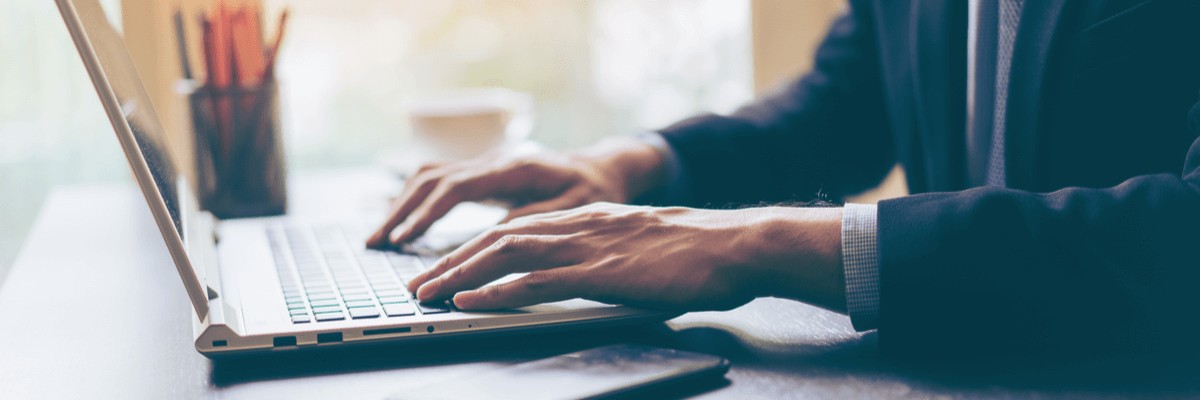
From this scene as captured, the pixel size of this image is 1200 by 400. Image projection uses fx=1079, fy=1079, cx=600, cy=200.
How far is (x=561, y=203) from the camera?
3.24 feet

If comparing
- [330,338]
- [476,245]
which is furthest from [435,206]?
[330,338]

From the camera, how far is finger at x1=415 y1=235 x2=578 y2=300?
66 cm

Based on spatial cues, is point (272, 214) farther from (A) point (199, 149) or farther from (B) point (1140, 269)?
(B) point (1140, 269)

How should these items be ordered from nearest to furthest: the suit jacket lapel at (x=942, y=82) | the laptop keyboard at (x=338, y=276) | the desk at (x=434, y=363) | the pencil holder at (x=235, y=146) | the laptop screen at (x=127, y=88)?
the desk at (x=434, y=363), the laptop keyboard at (x=338, y=276), the laptop screen at (x=127, y=88), the suit jacket lapel at (x=942, y=82), the pencil holder at (x=235, y=146)

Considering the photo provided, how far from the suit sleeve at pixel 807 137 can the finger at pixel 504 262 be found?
413 millimetres

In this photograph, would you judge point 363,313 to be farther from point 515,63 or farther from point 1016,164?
point 515,63

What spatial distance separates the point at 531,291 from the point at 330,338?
12cm

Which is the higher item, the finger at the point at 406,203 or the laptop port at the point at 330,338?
the laptop port at the point at 330,338

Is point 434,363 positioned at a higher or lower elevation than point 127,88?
lower

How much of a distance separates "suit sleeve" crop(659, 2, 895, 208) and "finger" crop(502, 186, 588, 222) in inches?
5.7

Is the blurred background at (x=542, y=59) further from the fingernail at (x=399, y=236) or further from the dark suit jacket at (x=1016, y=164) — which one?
the fingernail at (x=399, y=236)

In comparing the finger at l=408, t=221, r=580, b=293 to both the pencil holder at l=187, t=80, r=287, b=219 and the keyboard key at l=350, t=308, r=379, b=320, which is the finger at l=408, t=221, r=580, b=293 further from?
the pencil holder at l=187, t=80, r=287, b=219

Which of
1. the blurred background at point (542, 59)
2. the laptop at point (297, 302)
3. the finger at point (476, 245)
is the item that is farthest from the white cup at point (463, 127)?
the blurred background at point (542, 59)

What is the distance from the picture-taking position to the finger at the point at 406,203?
36.2 inches
